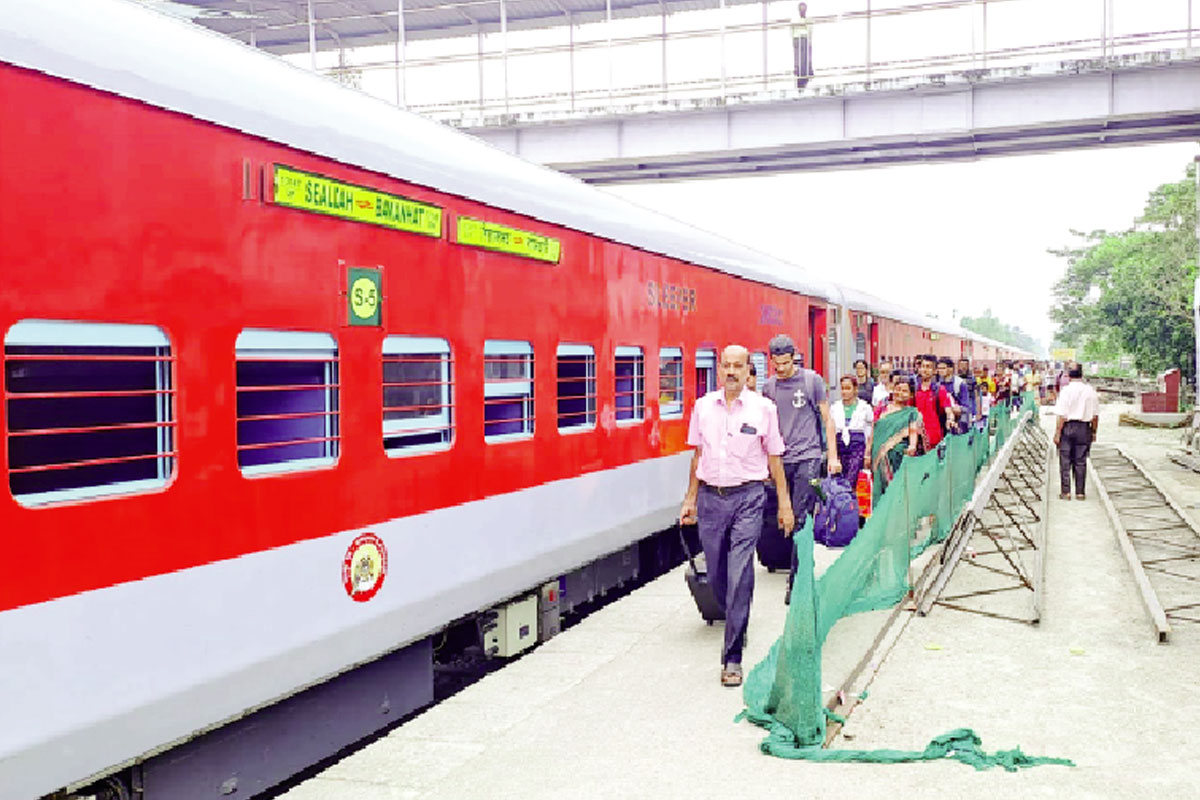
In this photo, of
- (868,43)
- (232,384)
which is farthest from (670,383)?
(868,43)

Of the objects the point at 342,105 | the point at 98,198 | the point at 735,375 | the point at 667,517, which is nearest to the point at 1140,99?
the point at 667,517

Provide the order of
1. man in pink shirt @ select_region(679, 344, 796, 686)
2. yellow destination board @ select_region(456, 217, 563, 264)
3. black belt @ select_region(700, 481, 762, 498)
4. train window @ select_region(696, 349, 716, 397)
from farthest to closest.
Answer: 1. train window @ select_region(696, 349, 716, 397)
2. black belt @ select_region(700, 481, 762, 498)
3. man in pink shirt @ select_region(679, 344, 796, 686)
4. yellow destination board @ select_region(456, 217, 563, 264)

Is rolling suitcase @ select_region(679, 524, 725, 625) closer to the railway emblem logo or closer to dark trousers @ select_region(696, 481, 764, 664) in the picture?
dark trousers @ select_region(696, 481, 764, 664)

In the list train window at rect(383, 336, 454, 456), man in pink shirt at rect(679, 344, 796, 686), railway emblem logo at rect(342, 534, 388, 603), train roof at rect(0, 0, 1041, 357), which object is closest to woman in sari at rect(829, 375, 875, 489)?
train roof at rect(0, 0, 1041, 357)

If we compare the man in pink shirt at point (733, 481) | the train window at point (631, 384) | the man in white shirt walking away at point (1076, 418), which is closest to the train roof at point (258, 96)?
the train window at point (631, 384)

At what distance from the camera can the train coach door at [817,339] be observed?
15.1 metres

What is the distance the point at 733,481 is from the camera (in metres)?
6.24

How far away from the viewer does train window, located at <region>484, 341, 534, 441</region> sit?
6.43 metres

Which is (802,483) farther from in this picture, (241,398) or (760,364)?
(241,398)

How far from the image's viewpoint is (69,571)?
3.55m

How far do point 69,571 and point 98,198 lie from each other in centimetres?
121

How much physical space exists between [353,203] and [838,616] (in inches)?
150

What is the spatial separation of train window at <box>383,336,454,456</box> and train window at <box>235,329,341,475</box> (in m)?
0.43

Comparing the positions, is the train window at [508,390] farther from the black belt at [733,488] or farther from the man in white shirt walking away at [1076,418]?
the man in white shirt walking away at [1076,418]
